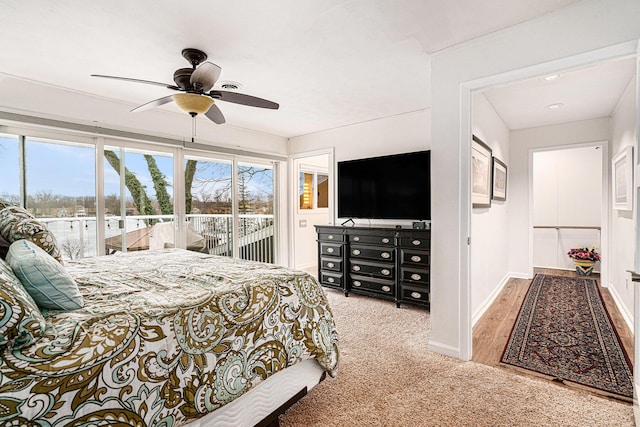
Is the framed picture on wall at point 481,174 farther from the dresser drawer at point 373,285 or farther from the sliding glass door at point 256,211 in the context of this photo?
the sliding glass door at point 256,211

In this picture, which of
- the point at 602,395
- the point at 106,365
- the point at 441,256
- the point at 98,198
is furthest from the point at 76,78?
the point at 602,395

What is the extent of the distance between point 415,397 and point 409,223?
255cm

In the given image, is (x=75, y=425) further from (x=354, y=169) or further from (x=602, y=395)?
(x=354, y=169)

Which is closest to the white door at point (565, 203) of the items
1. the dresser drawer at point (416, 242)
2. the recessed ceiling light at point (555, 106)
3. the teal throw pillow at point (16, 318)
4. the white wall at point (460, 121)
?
the recessed ceiling light at point (555, 106)

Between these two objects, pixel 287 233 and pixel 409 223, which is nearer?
pixel 409 223

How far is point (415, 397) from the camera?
1919mm

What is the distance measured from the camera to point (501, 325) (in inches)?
121

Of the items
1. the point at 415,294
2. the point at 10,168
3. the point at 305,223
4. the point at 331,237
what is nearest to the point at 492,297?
the point at 415,294

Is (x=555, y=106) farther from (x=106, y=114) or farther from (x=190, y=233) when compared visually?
(x=106, y=114)

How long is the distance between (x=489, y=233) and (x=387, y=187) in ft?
4.40

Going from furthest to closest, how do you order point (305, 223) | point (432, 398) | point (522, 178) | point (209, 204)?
point (305, 223), point (522, 178), point (209, 204), point (432, 398)

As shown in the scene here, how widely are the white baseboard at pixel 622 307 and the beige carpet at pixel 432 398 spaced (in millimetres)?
1618

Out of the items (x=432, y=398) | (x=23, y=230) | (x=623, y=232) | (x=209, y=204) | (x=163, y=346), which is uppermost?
(x=209, y=204)

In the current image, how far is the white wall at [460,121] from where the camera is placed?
201 cm
